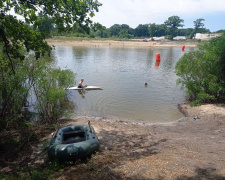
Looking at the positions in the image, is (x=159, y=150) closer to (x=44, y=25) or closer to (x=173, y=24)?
(x=44, y=25)

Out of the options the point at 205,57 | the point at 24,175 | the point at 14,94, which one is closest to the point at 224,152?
the point at 24,175

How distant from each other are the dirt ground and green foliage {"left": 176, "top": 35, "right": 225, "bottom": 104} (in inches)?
56.7

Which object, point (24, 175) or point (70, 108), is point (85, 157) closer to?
point (24, 175)

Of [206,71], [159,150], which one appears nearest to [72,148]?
[159,150]

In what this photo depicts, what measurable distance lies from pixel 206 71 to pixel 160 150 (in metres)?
9.25

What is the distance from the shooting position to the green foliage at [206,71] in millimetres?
13383

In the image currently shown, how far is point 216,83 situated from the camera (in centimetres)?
1362

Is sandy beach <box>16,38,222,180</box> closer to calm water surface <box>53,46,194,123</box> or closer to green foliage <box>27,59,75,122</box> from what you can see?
green foliage <box>27,59,75,122</box>

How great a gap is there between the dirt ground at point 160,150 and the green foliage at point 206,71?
Answer: 4.73ft

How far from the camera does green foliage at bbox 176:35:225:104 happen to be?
13.4 metres

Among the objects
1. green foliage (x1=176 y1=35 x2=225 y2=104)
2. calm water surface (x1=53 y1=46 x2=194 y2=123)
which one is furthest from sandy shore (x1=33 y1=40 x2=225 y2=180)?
calm water surface (x1=53 y1=46 x2=194 y2=123)

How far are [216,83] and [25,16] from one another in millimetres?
12773

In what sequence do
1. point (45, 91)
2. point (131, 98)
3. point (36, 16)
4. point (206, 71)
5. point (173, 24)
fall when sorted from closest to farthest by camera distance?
1. point (36, 16)
2. point (45, 91)
3. point (206, 71)
4. point (131, 98)
5. point (173, 24)

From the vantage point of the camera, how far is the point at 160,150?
7.41 m
